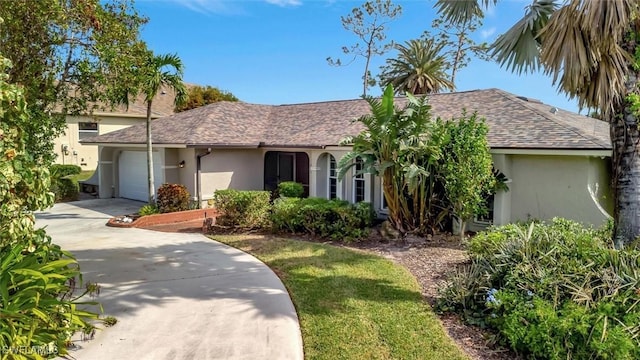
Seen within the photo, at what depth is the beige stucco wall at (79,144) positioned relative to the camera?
93.2 ft

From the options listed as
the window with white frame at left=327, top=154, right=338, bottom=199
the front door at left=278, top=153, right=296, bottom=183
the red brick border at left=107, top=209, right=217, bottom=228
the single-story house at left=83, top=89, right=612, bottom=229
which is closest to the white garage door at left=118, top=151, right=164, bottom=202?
the single-story house at left=83, top=89, right=612, bottom=229

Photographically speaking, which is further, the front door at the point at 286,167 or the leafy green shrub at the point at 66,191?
the leafy green shrub at the point at 66,191

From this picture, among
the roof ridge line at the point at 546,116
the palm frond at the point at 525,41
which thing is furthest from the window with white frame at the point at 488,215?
the palm frond at the point at 525,41

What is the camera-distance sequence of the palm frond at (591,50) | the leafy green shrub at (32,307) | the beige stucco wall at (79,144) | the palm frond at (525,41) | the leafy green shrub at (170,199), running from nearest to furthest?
the leafy green shrub at (32,307), the palm frond at (591,50), the palm frond at (525,41), the leafy green shrub at (170,199), the beige stucco wall at (79,144)

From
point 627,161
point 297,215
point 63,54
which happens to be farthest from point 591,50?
point 63,54

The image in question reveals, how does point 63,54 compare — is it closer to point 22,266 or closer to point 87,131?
point 22,266

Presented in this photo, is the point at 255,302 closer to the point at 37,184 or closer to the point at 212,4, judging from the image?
the point at 37,184

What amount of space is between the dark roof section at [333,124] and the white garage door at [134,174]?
3.37 ft

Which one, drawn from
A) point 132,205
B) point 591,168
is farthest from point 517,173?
point 132,205

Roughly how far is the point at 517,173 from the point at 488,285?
6814 millimetres

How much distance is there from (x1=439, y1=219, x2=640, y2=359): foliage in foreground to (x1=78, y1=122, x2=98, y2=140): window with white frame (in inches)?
1170

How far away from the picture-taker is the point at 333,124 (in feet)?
60.6

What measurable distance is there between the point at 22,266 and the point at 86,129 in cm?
2796

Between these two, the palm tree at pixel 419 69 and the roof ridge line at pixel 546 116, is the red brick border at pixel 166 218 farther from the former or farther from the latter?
the palm tree at pixel 419 69
